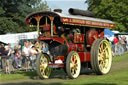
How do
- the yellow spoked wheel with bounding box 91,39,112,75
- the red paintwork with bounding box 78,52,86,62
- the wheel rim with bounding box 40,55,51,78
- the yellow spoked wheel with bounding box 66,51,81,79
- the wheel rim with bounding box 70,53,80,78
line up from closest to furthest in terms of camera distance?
the yellow spoked wheel with bounding box 66,51,81,79 < the wheel rim with bounding box 70,53,80,78 < the wheel rim with bounding box 40,55,51,78 < the yellow spoked wheel with bounding box 91,39,112,75 < the red paintwork with bounding box 78,52,86,62

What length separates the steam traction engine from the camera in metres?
11.6

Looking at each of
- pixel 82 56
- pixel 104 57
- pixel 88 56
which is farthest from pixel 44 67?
pixel 104 57

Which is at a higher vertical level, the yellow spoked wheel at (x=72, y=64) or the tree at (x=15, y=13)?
the tree at (x=15, y=13)

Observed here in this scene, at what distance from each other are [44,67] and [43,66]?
0.09 m

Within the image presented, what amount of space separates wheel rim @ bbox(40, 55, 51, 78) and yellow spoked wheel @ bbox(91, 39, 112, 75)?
6.20 feet

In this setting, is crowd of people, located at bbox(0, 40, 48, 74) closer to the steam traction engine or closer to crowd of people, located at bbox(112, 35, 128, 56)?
the steam traction engine

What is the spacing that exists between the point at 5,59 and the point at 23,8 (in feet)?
93.1

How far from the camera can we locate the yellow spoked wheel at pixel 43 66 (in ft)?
38.4

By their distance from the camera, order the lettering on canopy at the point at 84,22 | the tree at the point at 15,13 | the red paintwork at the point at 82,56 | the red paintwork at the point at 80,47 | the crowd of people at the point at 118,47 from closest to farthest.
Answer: the lettering on canopy at the point at 84,22
the red paintwork at the point at 82,56
the red paintwork at the point at 80,47
the crowd of people at the point at 118,47
the tree at the point at 15,13

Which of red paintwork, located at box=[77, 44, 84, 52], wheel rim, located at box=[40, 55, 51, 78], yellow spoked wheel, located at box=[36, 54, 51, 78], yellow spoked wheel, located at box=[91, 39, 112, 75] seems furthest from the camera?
red paintwork, located at box=[77, 44, 84, 52]

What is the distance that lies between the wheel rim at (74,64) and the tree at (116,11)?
116 feet

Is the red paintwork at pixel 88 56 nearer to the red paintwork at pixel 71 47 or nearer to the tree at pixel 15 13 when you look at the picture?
the red paintwork at pixel 71 47

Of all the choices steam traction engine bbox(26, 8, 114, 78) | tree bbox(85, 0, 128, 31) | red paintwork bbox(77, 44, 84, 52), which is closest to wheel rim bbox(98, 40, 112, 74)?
steam traction engine bbox(26, 8, 114, 78)

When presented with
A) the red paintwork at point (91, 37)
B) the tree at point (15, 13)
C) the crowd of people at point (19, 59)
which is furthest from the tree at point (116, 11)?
the red paintwork at point (91, 37)
